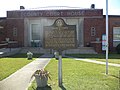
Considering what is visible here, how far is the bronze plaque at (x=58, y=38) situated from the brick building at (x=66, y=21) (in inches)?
768

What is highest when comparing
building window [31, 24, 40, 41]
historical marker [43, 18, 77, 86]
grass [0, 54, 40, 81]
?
building window [31, 24, 40, 41]

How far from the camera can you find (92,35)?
29312 mm

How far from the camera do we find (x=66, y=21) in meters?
29.7

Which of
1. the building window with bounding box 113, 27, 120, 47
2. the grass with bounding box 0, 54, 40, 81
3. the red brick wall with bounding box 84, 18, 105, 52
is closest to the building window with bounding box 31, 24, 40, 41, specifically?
the red brick wall with bounding box 84, 18, 105, 52

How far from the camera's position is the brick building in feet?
95.3

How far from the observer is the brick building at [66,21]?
29062 millimetres

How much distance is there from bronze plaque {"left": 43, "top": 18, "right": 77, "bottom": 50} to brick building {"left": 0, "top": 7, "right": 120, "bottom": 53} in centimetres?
1950

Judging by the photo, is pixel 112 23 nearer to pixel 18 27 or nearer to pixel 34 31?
pixel 34 31

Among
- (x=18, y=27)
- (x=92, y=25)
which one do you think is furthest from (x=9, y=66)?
(x=92, y=25)

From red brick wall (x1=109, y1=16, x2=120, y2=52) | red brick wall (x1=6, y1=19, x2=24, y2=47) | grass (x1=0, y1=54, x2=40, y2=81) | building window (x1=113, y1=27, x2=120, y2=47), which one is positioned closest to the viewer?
grass (x1=0, y1=54, x2=40, y2=81)

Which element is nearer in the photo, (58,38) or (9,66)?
(58,38)

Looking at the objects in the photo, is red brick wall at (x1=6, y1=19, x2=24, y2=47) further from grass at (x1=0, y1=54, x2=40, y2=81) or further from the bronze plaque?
the bronze plaque

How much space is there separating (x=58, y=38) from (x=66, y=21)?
2081 centimetres

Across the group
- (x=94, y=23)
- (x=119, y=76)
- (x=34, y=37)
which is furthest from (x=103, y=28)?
(x=119, y=76)
